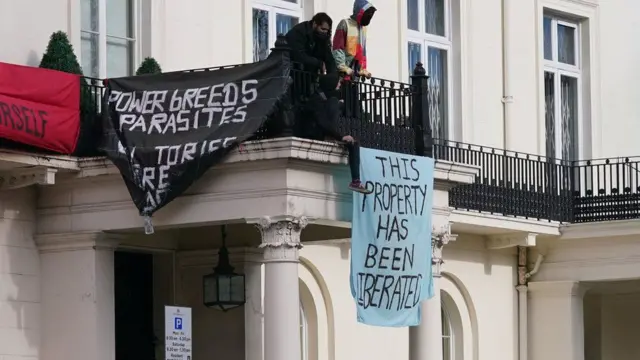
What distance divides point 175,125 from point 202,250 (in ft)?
9.90

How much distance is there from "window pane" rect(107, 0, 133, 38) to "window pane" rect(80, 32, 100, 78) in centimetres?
33

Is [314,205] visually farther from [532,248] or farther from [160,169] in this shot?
[532,248]

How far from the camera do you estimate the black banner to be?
23.2 m

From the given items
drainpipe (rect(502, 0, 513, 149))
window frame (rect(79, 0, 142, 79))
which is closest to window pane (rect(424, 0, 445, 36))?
drainpipe (rect(502, 0, 513, 149))

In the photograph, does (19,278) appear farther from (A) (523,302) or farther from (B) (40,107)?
(A) (523,302)

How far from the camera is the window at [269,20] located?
2811 cm

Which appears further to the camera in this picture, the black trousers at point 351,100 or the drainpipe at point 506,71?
the drainpipe at point 506,71

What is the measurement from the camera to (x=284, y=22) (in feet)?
93.9

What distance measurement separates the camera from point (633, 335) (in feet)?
112

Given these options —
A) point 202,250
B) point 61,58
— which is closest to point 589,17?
point 202,250

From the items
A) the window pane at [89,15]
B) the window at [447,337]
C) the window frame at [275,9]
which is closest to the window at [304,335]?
the window at [447,337]

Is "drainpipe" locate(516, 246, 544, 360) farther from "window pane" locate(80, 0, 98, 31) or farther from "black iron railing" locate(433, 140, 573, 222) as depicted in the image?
"window pane" locate(80, 0, 98, 31)

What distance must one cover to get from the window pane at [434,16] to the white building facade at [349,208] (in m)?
0.04

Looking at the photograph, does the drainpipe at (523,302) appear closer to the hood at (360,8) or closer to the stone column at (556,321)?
the stone column at (556,321)
